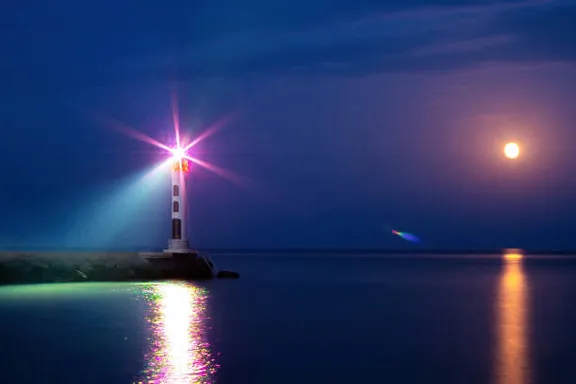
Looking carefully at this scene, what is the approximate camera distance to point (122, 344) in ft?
75.3

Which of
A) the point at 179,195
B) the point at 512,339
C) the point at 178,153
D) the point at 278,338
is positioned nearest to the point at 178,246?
the point at 179,195

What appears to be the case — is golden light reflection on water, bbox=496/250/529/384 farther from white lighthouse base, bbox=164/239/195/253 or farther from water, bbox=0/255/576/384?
white lighthouse base, bbox=164/239/195/253

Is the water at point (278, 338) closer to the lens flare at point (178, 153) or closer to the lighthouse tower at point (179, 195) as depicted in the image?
the lighthouse tower at point (179, 195)

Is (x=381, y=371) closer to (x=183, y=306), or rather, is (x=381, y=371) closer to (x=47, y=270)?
(x=183, y=306)

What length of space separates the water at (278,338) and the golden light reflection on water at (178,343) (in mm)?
40

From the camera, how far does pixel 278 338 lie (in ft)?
81.9

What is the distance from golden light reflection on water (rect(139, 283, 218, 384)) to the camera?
1767 cm

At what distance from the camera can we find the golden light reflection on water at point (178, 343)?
696 inches

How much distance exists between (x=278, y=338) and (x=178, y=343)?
3.67 m

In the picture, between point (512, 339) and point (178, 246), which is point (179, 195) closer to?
point (178, 246)

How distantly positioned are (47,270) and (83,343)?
2672 cm

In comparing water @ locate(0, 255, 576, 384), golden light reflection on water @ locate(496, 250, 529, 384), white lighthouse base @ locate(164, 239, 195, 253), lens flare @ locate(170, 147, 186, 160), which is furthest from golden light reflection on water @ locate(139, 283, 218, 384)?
lens flare @ locate(170, 147, 186, 160)

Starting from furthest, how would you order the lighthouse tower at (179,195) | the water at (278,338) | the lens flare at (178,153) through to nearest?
the lens flare at (178,153) → the lighthouse tower at (179,195) → the water at (278,338)

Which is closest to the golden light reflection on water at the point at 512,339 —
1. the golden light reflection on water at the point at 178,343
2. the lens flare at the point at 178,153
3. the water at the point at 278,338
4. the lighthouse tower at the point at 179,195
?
the water at the point at 278,338
